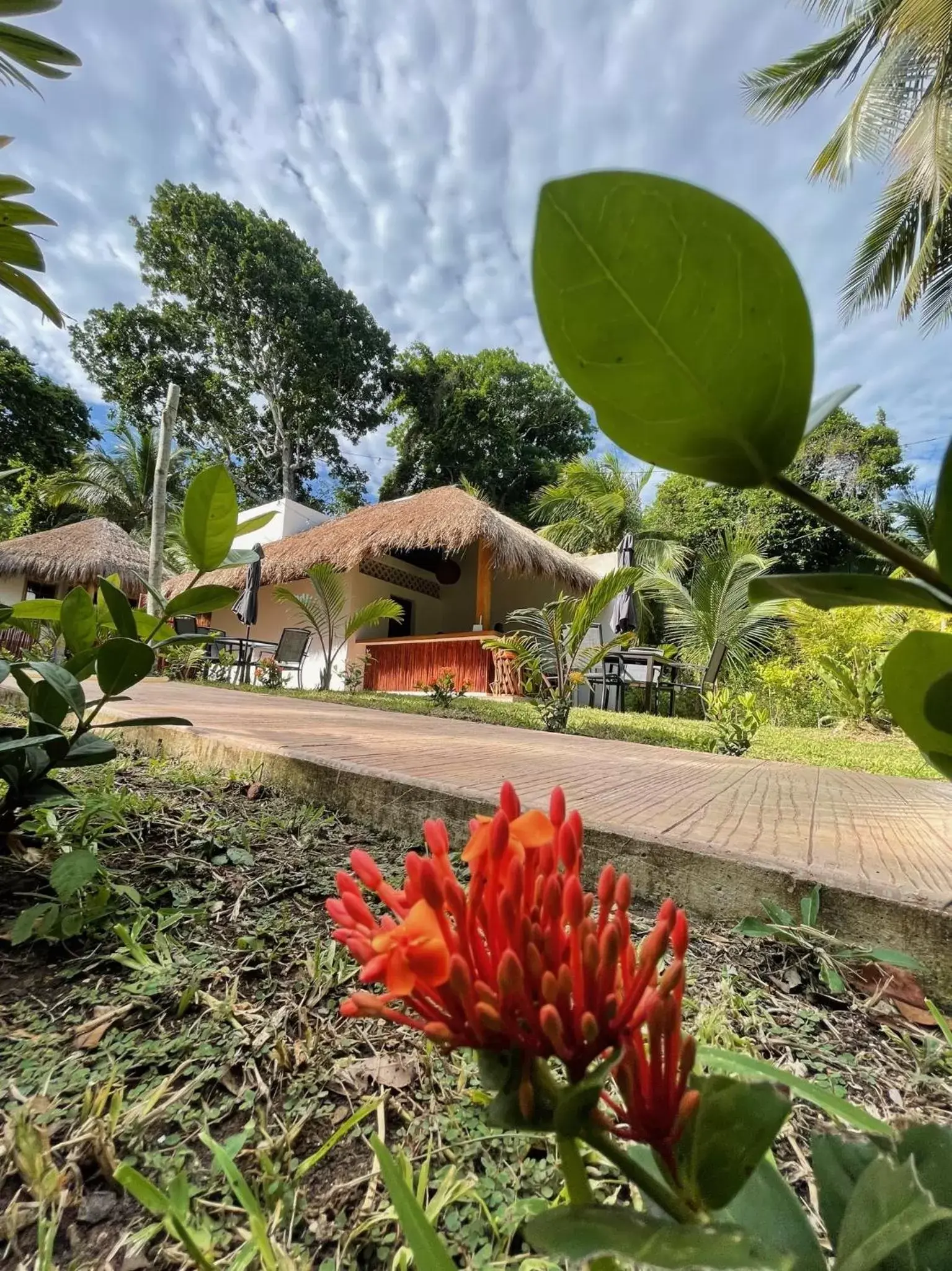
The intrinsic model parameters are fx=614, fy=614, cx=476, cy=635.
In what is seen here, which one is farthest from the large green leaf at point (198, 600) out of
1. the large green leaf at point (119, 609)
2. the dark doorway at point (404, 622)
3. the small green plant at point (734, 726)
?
the dark doorway at point (404, 622)

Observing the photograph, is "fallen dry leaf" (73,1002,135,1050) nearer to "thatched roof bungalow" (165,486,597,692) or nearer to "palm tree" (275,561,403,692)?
"palm tree" (275,561,403,692)

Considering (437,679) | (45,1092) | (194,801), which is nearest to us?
(45,1092)

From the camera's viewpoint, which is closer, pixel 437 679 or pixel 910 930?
pixel 910 930

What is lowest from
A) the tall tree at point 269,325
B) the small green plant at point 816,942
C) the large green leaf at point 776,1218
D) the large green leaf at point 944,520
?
the small green plant at point 816,942

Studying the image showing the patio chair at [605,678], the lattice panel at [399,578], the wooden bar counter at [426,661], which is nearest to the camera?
the patio chair at [605,678]

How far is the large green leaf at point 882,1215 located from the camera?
24cm

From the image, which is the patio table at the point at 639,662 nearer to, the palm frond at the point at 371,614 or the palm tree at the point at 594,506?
the palm frond at the point at 371,614

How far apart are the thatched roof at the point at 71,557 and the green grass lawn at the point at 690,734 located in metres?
10.5

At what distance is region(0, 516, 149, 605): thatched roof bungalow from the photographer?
51.7ft

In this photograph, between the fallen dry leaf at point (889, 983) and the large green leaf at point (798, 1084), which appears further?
the fallen dry leaf at point (889, 983)

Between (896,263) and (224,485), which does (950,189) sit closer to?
(896,263)

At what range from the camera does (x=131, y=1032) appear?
750mm

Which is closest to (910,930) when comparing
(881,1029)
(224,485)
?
(881,1029)

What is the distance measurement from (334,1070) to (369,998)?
51 cm
